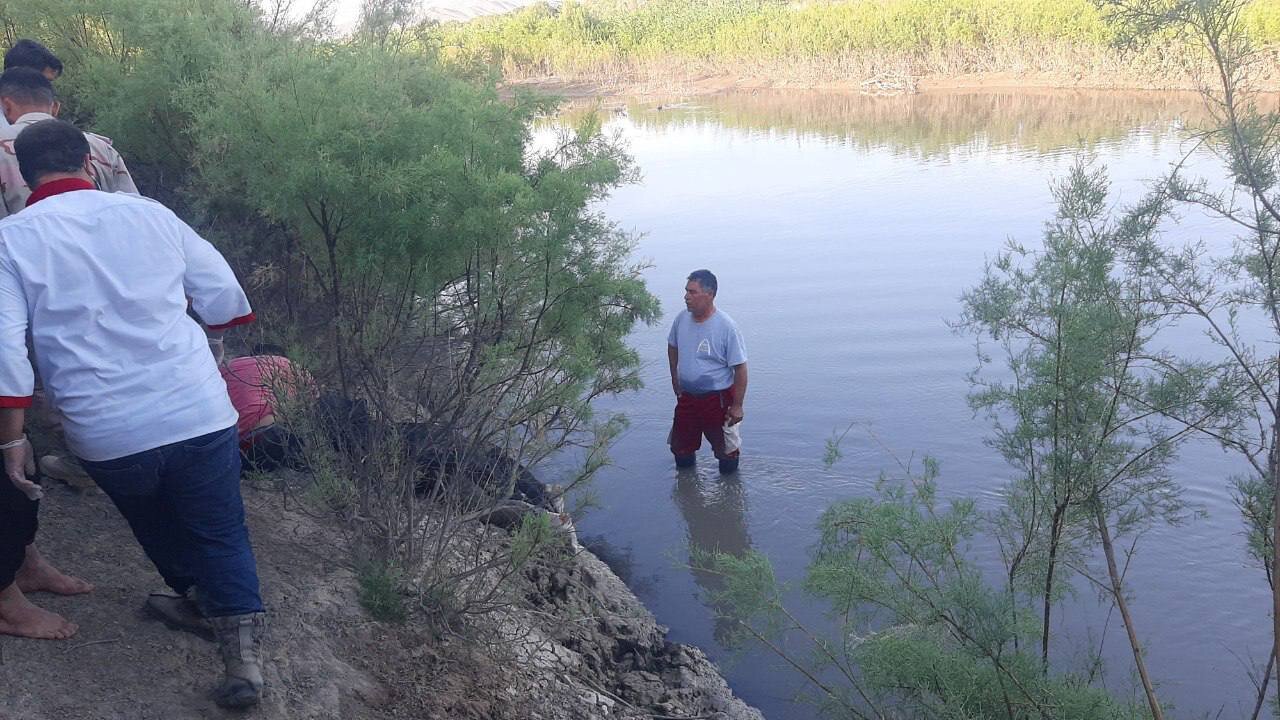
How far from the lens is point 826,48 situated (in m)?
40.2

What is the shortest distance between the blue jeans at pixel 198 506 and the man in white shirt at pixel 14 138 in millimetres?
1532

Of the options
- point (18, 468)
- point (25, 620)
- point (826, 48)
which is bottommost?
point (25, 620)

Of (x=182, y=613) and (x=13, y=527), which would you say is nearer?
(x=13, y=527)

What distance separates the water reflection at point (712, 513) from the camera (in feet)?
24.5

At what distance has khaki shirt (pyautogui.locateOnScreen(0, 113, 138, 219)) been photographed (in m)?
4.20

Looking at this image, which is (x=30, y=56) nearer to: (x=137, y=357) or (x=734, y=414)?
(x=137, y=357)

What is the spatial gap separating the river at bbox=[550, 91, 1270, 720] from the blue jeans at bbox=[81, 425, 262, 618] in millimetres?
2685

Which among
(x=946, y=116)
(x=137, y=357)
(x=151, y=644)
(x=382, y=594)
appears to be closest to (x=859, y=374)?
(x=382, y=594)

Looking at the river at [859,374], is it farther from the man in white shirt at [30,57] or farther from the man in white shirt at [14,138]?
the man in white shirt at [30,57]

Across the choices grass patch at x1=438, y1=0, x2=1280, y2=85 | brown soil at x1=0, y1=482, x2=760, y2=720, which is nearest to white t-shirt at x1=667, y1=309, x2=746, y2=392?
brown soil at x1=0, y1=482, x2=760, y2=720

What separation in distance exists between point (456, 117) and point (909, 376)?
6741 millimetres

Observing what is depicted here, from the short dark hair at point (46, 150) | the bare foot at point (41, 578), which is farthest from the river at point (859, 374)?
the short dark hair at point (46, 150)

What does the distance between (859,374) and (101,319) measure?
8352 millimetres

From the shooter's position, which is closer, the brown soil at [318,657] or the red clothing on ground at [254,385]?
the brown soil at [318,657]
